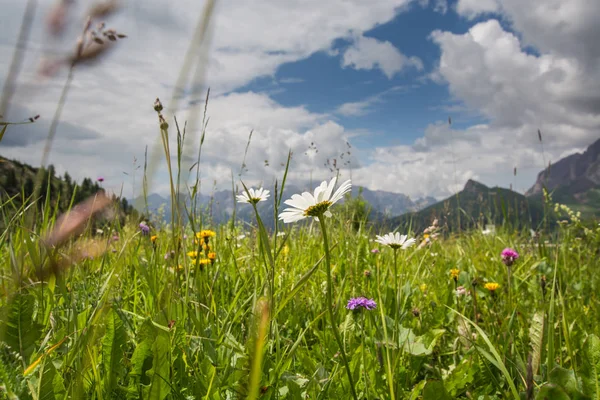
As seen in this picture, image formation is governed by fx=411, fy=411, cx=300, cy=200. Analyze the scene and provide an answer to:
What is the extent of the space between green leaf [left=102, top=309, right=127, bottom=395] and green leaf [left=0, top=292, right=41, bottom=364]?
18 cm

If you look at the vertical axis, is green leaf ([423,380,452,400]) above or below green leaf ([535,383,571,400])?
below

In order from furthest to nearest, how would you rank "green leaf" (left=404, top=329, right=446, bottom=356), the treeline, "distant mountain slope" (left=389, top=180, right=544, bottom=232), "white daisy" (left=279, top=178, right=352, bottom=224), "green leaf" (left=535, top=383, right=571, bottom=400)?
"distant mountain slope" (left=389, top=180, right=544, bottom=232) < "green leaf" (left=404, top=329, right=446, bottom=356) < the treeline < "white daisy" (left=279, top=178, right=352, bottom=224) < "green leaf" (left=535, top=383, right=571, bottom=400)

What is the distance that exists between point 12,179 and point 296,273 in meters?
1.38

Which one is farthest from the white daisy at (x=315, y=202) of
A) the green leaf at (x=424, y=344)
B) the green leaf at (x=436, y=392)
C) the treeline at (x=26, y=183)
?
the green leaf at (x=424, y=344)

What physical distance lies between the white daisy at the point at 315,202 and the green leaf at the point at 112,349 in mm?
544

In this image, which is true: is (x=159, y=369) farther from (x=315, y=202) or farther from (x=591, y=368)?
(x=591, y=368)

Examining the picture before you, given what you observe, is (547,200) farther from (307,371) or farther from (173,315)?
(173,315)

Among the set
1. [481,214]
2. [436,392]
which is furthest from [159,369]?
[481,214]

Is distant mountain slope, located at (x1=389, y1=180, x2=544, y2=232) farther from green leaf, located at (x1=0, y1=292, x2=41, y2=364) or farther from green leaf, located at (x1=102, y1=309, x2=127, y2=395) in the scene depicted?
green leaf, located at (x1=0, y1=292, x2=41, y2=364)

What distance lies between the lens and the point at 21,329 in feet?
3.47

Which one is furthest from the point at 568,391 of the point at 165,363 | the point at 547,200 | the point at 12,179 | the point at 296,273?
the point at 547,200

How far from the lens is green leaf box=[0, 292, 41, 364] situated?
1.05m

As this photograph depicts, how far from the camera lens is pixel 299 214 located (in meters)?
1.01

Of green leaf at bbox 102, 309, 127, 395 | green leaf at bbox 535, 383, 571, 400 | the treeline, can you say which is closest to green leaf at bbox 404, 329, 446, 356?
green leaf at bbox 535, 383, 571, 400
